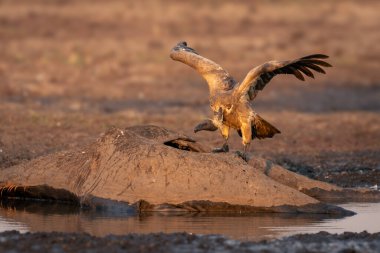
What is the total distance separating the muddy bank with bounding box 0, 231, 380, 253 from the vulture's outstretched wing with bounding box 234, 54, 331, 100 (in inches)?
98.4

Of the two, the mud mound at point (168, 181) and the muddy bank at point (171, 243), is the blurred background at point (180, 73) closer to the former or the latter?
the mud mound at point (168, 181)

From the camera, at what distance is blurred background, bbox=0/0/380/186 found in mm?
13055

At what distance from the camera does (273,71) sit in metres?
9.81

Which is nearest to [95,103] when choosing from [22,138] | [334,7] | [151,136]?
[22,138]

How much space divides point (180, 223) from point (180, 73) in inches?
499

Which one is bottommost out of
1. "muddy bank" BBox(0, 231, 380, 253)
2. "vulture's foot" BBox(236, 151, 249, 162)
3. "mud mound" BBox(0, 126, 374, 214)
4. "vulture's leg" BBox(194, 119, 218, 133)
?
"muddy bank" BBox(0, 231, 380, 253)

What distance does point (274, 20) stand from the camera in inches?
1065

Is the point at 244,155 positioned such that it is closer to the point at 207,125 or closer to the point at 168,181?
the point at 207,125

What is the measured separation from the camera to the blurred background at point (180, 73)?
1305 centimetres

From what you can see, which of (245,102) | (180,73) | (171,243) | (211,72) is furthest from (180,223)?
(180,73)

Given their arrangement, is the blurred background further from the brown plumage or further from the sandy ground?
the brown plumage

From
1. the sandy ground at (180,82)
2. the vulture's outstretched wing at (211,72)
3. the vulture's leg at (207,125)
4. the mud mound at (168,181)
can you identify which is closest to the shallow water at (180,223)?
the mud mound at (168,181)

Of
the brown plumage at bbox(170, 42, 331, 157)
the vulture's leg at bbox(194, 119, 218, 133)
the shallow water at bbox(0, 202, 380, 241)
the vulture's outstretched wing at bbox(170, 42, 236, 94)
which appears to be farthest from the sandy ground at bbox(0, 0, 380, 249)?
the vulture's leg at bbox(194, 119, 218, 133)

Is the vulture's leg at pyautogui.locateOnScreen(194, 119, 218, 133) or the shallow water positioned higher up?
the vulture's leg at pyautogui.locateOnScreen(194, 119, 218, 133)
